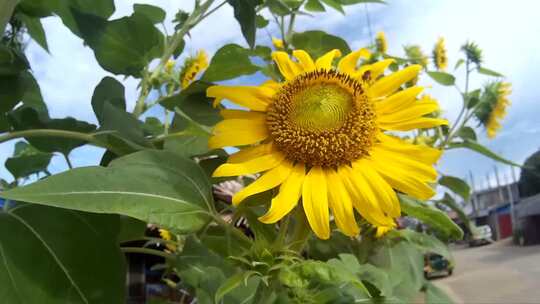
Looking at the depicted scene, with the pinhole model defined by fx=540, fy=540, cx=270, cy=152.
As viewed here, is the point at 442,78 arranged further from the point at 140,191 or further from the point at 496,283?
the point at 496,283

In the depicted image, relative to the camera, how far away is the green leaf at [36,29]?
0.56m

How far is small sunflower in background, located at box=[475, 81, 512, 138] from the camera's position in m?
1.18

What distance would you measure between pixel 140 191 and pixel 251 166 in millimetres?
74

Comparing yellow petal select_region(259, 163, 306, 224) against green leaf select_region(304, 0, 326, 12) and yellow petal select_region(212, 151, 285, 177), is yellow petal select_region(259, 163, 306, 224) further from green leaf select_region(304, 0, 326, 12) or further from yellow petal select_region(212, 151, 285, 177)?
green leaf select_region(304, 0, 326, 12)

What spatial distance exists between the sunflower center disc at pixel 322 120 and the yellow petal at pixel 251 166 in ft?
0.03

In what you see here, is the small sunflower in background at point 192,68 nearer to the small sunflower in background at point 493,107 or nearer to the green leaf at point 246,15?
the green leaf at point 246,15

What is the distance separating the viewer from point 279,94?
0.36m

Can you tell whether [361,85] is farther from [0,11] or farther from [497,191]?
[497,191]

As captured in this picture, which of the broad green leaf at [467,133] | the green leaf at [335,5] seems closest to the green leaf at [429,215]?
the green leaf at [335,5]

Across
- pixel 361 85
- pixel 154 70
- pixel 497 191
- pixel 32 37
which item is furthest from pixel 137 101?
pixel 497 191

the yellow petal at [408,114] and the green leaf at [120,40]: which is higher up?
the green leaf at [120,40]

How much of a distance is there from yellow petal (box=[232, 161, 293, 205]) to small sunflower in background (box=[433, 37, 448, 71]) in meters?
0.90

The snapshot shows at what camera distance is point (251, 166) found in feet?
1.08

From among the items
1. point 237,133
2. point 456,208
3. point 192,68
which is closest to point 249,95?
point 237,133
